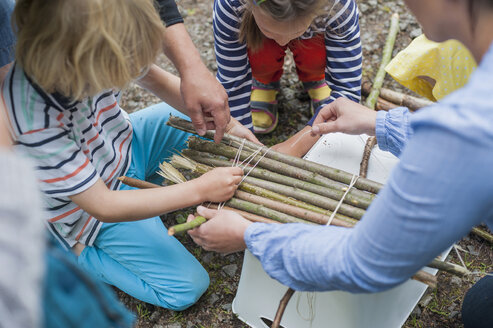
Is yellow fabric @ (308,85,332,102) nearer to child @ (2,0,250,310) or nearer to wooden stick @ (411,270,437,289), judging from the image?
child @ (2,0,250,310)

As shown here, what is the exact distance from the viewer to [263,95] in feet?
11.0

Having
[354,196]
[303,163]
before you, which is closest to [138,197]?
[303,163]

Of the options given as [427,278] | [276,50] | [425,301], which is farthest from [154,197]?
[425,301]

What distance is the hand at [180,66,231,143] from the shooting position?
7.29 feet

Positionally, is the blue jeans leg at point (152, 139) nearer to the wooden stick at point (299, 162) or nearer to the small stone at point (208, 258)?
the wooden stick at point (299, 162)

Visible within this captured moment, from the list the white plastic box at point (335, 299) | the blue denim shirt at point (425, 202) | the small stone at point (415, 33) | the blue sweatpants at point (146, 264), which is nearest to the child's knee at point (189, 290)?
the blue sweatpants at point (146, 264)

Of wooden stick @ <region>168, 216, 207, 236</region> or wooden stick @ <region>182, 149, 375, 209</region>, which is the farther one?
wooden stick @ <region>182, 149, 375, 209</region>

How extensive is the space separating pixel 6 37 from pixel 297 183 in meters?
1.58

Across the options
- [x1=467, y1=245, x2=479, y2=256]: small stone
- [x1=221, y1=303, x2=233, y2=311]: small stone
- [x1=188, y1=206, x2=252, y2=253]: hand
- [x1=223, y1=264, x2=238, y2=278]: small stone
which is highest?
[x1=188, y1=206, x2=252, y2=253]: hand

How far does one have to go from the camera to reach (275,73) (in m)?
3.30

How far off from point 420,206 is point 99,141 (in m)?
1.56

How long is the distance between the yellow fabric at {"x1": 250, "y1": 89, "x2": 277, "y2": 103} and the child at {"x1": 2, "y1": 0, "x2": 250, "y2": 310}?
2.53 ft

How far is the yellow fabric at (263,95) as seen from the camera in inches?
132

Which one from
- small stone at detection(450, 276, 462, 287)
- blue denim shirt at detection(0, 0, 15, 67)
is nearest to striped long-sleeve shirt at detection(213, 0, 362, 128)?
blue denim shirt at detection(0, 0, 15, 67)
